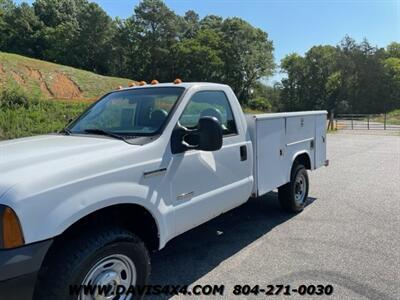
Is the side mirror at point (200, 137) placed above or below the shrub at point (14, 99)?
below

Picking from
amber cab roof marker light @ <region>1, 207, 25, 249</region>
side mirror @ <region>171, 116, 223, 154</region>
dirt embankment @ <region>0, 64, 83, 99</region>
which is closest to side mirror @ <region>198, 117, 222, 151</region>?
side mirror @ <region>171, 116, 223, 154</region>

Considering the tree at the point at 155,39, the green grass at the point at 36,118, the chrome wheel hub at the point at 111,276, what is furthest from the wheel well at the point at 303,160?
the tree at the point at 155,39

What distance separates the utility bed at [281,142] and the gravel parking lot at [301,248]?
2.25 ft

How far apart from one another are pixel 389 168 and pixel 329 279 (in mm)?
7359

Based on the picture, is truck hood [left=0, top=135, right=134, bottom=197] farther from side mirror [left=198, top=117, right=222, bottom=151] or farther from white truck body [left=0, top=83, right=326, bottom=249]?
side mirror [left=198, top=117, right=222, bottom=151]

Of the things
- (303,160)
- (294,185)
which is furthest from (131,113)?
(303,160)

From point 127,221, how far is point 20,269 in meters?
1.07

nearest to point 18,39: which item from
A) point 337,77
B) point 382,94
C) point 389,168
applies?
point 337,77

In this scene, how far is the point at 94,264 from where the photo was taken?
2768 mm

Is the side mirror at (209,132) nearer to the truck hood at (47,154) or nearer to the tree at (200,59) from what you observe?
the truck hood at (47,154)

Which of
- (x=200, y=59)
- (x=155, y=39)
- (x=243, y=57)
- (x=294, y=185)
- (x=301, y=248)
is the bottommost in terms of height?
(x=301, y=248)

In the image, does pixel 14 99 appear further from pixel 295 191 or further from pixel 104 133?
pixel 104 133

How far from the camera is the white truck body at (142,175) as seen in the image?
2.46 metres

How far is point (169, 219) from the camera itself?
11.1ft
